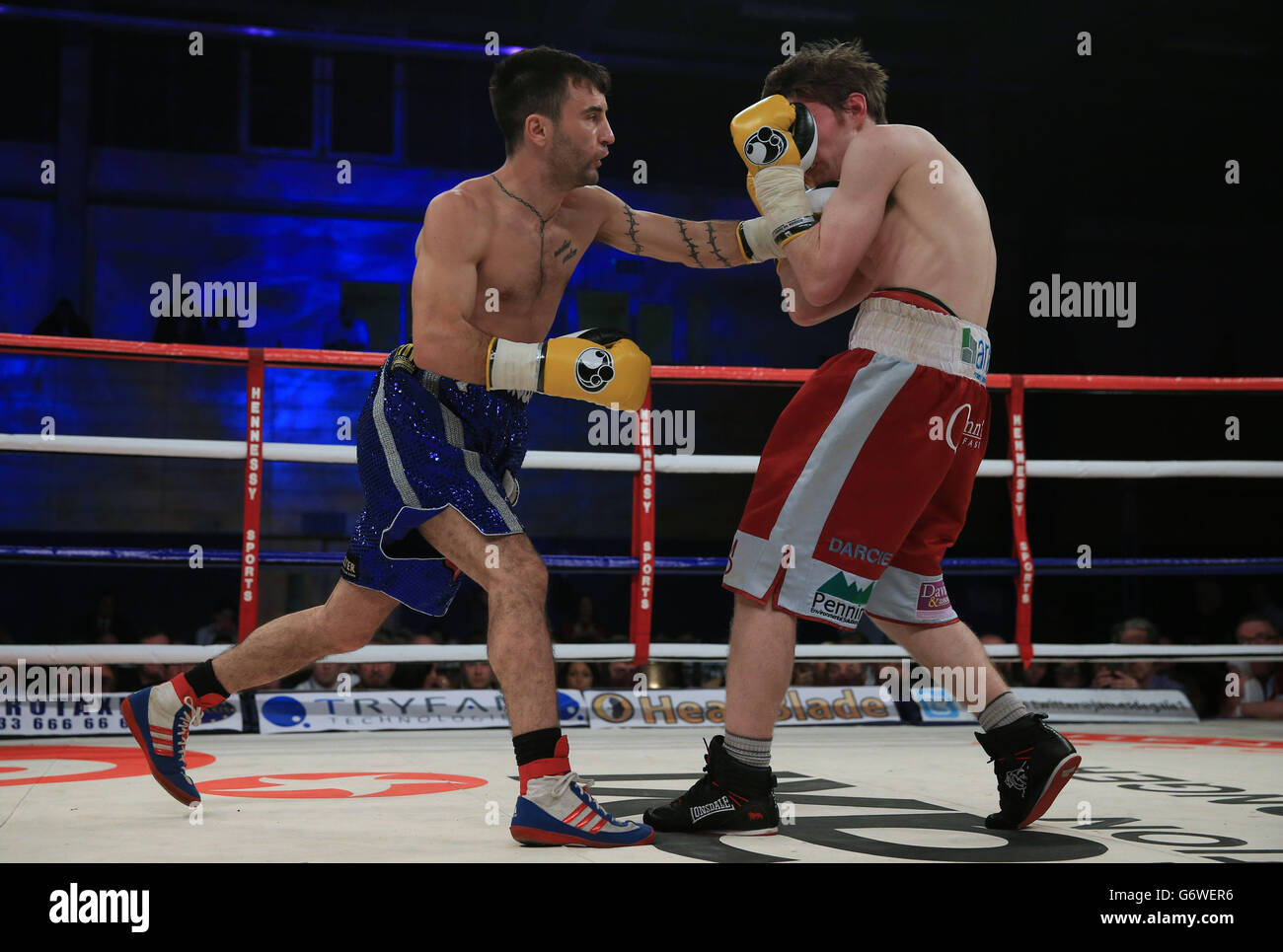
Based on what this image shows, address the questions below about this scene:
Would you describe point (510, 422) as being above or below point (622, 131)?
below

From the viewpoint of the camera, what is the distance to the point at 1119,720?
331 centimetres

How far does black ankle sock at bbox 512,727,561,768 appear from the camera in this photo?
1.59 m

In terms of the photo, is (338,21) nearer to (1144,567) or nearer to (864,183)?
Answer: (1144,567)

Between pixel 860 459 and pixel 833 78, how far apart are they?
1.99 feet

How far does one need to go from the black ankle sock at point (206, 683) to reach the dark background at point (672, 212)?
16.5 feet

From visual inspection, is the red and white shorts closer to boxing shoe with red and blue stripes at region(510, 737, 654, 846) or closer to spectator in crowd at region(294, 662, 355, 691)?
boxing shoe with red and blue stripes at region(510, 737, 654, 846)

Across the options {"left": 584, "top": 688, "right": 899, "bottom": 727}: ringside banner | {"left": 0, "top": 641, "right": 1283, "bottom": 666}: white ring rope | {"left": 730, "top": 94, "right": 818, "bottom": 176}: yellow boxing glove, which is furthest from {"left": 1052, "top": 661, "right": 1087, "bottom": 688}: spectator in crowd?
{"left": 730, "top": 94, "right": 818, "bottom": 176}: yellow boxing glove

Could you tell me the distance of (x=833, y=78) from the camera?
6.27 feet

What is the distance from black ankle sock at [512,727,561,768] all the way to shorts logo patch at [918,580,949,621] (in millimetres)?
627

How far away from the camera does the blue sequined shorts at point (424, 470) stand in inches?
67.9

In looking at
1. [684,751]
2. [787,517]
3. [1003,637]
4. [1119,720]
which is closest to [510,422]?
[787,517]

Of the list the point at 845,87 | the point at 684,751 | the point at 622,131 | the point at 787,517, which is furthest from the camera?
the point at 622,131

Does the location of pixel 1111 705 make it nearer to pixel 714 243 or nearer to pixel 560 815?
pixel 714 243

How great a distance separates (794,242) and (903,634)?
2.03ft
